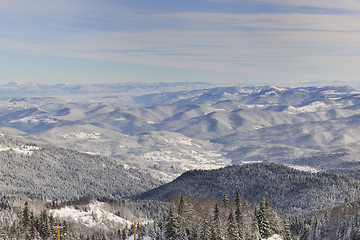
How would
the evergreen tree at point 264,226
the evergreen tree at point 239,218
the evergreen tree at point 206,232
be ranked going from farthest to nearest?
the evergreen tree at point 264,226
the evergreen tree at point 239,218
the evergreen tree at point 206,232

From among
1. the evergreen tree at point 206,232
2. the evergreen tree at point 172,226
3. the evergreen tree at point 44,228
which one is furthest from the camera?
the evergreen tree at point 44,228

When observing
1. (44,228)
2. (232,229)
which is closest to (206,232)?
(232,229)

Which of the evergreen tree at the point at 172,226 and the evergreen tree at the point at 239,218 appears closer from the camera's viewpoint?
the evergreen tree at the point at 239,218

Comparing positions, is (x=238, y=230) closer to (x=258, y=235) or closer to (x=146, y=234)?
(x=258, y=235)

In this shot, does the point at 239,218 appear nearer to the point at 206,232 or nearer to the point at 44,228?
the point at 206,232

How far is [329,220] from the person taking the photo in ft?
655

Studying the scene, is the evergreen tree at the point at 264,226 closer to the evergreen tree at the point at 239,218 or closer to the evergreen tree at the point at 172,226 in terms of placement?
the evergreen tree at the point at 239,218

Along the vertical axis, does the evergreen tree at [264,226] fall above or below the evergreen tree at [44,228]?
above

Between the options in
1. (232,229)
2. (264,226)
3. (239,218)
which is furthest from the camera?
(239,218)

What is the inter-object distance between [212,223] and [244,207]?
16993 mm

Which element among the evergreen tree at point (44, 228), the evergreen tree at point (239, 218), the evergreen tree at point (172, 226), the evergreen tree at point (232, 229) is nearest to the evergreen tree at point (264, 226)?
the evergreen tree at point (239, 218)

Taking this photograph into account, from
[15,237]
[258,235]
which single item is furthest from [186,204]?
[15,237]

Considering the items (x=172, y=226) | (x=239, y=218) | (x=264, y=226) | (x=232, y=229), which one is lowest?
(x=172, y=226)

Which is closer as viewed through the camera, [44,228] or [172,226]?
[172,226]
